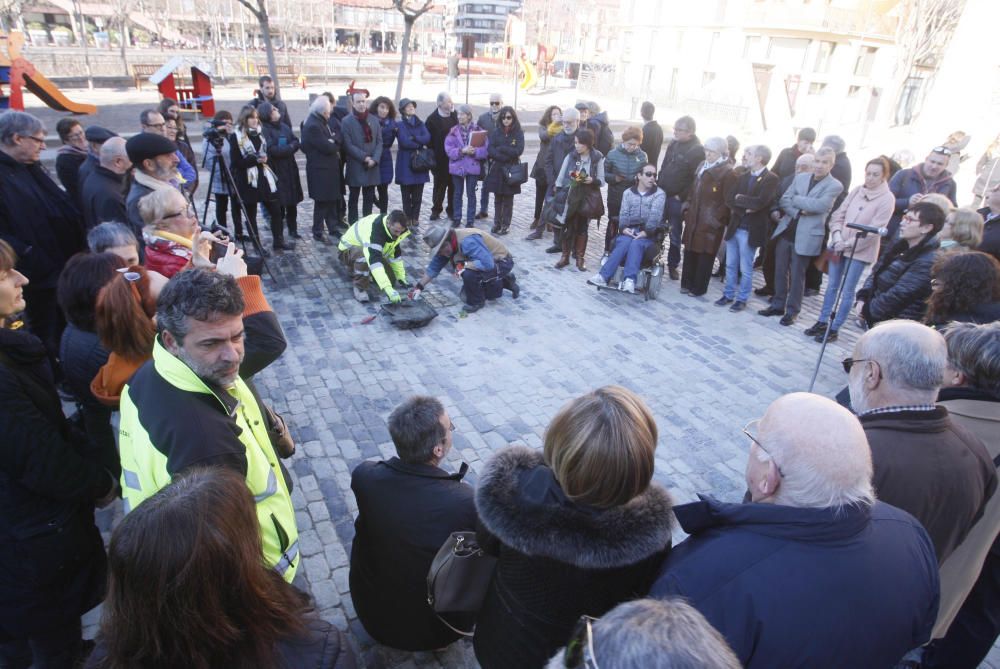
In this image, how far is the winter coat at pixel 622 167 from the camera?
809cm

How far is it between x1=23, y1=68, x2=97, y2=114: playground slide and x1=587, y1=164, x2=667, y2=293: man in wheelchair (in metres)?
15.3

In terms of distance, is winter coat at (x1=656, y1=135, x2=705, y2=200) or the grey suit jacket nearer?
the grey suit jacket

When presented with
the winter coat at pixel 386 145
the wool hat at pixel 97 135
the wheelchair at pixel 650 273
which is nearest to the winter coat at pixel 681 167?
the wheelchair at pixel 650 273

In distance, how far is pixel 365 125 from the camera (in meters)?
8.42

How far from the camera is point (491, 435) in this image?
4.71 m

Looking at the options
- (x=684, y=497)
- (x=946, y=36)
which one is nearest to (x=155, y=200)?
(x=684, y=497)

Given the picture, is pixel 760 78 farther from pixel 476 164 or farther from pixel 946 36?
pixel 476 164

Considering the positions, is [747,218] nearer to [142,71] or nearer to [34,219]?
[34,219]

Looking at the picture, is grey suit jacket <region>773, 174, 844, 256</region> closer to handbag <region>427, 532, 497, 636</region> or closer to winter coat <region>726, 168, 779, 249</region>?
winter coat <region>726, 168, 779, 249</region>

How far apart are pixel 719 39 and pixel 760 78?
770 cm

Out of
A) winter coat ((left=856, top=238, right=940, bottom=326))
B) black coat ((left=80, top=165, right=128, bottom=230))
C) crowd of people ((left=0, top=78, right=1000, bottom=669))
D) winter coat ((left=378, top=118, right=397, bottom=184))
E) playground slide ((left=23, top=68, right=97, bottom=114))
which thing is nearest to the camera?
crowd of people ((left=0, top=78, right=1000, bottom=669))

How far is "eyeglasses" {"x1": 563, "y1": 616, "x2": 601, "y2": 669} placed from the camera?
102 cm

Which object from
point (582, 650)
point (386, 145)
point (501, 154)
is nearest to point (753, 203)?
point (501, 154)

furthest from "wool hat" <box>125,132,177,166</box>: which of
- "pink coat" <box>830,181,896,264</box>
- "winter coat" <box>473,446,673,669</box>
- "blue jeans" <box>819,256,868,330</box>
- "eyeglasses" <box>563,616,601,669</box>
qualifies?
"blue jeans" <box>819,256,868,330</box>
